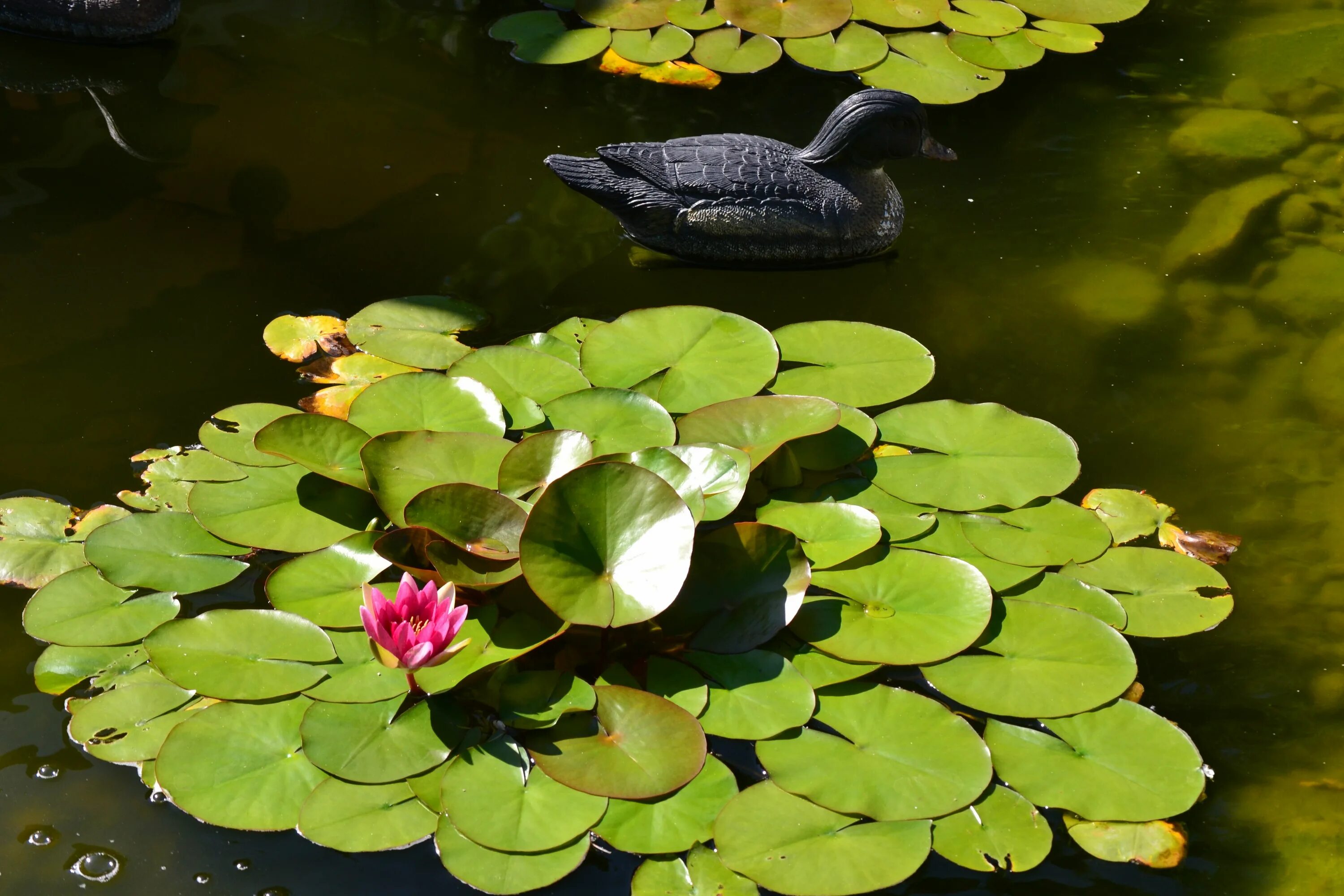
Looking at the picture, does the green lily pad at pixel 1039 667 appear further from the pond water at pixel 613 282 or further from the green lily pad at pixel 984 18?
the green lily pad at pixel 984 18

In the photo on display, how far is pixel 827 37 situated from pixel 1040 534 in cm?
228

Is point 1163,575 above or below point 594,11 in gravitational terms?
below

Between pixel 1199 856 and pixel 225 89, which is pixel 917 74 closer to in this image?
pixel 225 89

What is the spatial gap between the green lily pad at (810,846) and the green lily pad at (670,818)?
3 centimetres

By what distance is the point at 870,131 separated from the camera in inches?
115

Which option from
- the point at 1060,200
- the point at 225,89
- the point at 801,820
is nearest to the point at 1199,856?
the point at 801,820

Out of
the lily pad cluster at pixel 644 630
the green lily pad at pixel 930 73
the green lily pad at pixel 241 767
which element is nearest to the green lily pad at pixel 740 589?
the lily pad cluster at pixel 644 630

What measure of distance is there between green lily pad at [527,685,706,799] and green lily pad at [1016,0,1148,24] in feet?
10.6

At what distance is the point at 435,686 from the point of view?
178cm

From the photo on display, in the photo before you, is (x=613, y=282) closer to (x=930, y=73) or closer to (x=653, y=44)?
(x=653, y=44)

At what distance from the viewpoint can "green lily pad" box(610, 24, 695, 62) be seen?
371 cm

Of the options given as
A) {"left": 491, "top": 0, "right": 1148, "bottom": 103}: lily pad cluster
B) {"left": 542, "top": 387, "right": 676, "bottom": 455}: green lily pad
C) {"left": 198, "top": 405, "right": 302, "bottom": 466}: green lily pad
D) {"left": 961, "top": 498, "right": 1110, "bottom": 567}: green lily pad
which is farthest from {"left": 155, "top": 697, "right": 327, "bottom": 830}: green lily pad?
{"left": 491, "top": 0, "right": 1148, "bottom": 103}: lily pad cluster

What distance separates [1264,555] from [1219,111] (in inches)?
77.1

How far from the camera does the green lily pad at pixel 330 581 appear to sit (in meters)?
1.95
